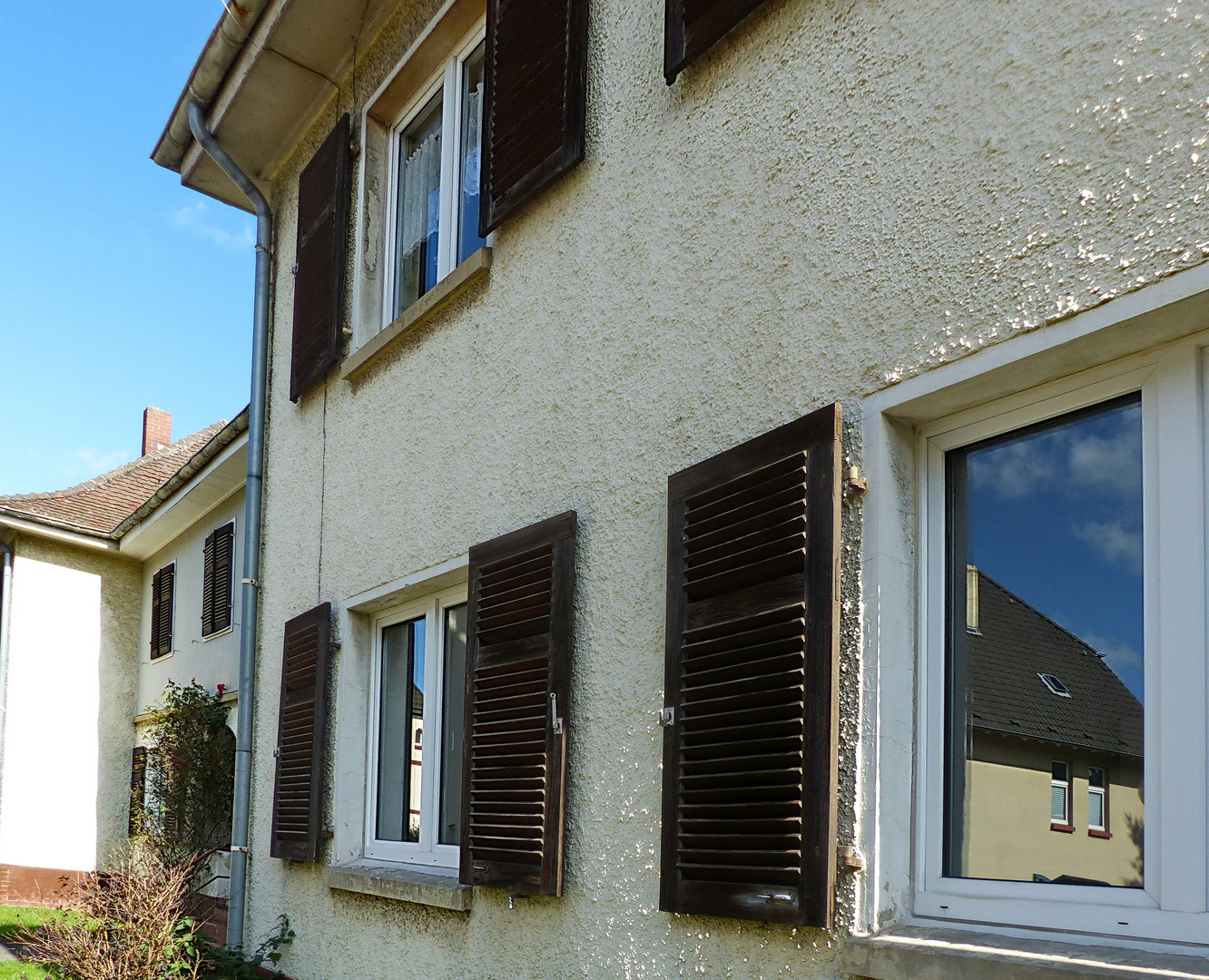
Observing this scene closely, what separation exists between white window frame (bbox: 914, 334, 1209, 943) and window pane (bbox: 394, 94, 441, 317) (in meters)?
4.10

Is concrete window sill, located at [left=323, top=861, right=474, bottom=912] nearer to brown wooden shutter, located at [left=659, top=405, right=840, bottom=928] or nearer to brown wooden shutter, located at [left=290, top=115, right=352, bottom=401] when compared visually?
brown wooden shutter, located at [left=659, top=405, right=840, bottom=928]

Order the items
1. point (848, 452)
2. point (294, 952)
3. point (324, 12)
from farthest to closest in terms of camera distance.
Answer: point (324, 12)
point (294, 952)
point (848, 452)

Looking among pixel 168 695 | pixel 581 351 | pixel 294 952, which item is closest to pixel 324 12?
pixel 581 351

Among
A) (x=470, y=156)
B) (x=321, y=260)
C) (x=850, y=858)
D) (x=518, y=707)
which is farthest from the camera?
(x=321, y=260)

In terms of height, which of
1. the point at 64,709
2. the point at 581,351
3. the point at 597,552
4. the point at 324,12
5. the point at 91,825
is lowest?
the point at 91,825

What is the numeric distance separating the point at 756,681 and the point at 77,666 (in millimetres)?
14003

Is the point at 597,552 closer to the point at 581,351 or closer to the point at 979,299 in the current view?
the point at 581,351

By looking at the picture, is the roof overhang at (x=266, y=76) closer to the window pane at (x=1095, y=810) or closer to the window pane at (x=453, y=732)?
the window pane at (x=453, y=732)

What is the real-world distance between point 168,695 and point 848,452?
9689mm

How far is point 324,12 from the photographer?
6.74 metres

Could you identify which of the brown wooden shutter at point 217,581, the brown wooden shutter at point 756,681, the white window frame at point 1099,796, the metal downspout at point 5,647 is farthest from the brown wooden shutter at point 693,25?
the metal downspout at point 5,647

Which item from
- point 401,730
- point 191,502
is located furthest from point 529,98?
point 191,502

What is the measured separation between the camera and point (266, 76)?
730cm

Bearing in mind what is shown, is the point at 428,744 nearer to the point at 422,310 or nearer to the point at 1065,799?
the point at 422,310
